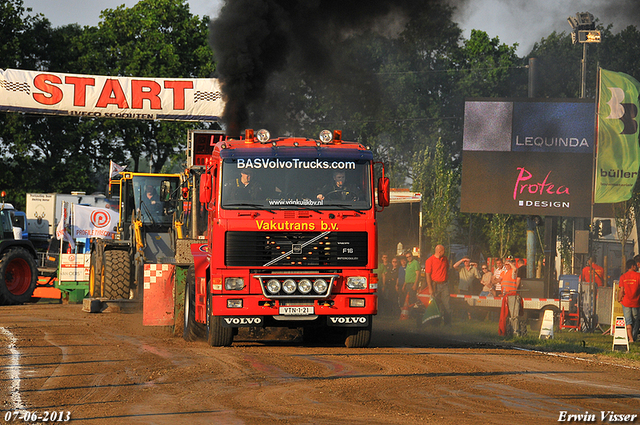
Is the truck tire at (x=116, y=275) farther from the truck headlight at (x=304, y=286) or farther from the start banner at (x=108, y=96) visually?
the truck headlight at (x=304, y=286)

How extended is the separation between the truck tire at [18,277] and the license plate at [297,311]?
13756 millimetres

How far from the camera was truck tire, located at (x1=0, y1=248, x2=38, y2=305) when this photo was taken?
2395 cm

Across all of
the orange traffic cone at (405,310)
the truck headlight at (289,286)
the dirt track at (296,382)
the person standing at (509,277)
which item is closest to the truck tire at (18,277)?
the dirt track at (296,382)

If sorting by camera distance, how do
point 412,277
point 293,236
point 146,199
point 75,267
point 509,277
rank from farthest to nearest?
point 75,267, point 412,277, point 146,199, point 509,277, point 293,236

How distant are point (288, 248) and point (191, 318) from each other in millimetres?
3037

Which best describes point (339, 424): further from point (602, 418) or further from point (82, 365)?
point (82, 365)

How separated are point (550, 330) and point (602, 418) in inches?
354

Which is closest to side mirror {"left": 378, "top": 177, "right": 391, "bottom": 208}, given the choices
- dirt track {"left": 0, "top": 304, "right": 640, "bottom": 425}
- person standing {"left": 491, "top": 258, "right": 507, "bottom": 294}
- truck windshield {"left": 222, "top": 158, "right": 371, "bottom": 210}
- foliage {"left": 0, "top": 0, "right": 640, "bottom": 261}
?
truck windshield {"left": 222, "top": 158, "right": 371, "bottom": 210}

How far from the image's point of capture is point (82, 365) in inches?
434

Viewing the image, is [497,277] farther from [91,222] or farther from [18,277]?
[91,222]

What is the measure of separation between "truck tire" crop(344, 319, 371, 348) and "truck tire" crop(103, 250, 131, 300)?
8.70 metres

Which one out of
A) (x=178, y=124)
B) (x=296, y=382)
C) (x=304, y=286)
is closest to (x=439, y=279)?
(x=304, y=286)

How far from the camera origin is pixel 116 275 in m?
20.6

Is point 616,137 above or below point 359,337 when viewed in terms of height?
above
